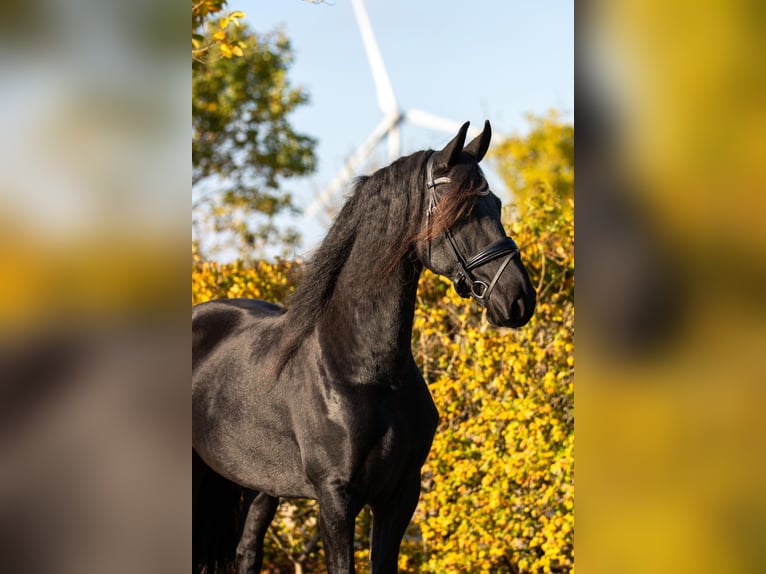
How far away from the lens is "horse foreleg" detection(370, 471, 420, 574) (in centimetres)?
341

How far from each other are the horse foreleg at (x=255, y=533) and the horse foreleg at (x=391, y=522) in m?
1.27

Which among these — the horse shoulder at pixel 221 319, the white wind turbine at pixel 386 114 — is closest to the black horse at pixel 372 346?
the horse shoulder at pixel 221 319

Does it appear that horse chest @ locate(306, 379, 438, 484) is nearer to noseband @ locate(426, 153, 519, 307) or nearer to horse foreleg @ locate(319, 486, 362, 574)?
horse foreleg @ locate(319, 486, 362, 574)

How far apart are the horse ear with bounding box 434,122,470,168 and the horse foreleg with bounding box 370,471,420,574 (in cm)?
119

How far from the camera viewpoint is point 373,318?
3250 mm

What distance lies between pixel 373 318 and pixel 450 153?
0.66m

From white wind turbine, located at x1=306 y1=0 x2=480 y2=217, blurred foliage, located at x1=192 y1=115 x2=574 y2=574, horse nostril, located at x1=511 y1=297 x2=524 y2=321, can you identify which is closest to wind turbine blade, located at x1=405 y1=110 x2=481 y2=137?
white wind turbine, located at x1=306 y1=0 x2=480 y2=217

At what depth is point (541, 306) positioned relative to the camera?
18.1 ft

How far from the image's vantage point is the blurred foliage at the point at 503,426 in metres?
5.20

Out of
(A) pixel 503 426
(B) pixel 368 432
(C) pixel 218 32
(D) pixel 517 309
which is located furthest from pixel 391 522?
(C) pixel 218 32

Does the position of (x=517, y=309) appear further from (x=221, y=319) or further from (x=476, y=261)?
(x=221, y=319)

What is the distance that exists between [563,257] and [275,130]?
19755mm
